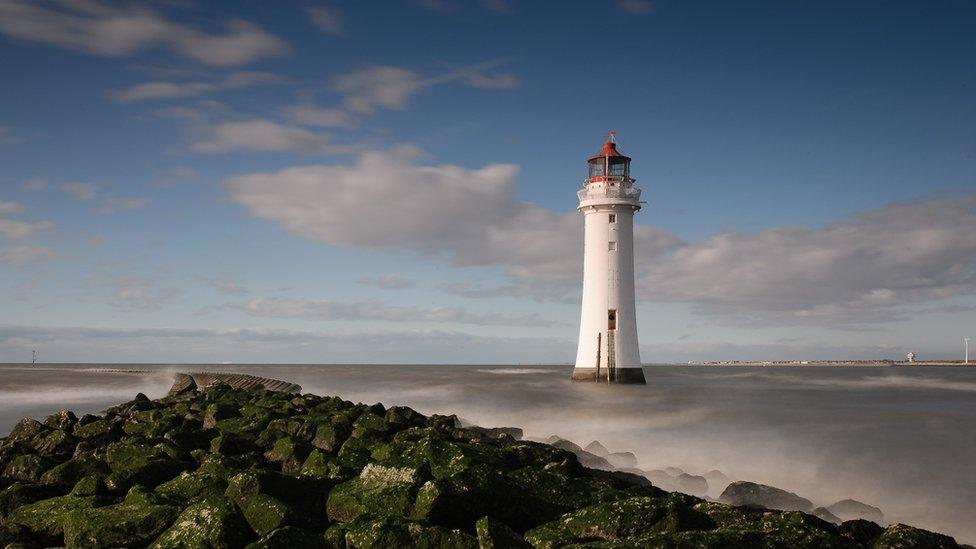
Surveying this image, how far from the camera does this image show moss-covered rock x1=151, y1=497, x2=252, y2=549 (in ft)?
14.9

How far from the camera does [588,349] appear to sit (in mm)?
24375

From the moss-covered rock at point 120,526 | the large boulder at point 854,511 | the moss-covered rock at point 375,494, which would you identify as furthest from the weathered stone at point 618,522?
the large boulder at point 854,511

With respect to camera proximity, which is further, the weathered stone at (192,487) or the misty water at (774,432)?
the misty water at (774,432)

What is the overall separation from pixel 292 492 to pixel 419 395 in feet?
75.3

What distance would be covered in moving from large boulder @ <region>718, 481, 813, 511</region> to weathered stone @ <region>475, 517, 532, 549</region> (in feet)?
13.5

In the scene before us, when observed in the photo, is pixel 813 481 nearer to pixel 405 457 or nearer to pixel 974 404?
pixel 405 457

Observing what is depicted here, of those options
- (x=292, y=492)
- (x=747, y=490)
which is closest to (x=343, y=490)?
(x=292, y=492)

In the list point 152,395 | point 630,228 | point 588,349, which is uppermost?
point 630,228

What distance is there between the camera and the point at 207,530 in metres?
4.61

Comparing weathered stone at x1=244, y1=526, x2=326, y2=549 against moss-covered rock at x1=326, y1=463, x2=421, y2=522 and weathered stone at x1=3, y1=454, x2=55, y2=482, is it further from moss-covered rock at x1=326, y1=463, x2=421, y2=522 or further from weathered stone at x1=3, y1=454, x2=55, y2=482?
weathered stone at x1=3, y1=454, x2=55, y2=482

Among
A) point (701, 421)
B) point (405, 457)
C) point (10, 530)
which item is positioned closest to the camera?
point (10, 530)

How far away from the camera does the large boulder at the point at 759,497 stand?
8.07 m

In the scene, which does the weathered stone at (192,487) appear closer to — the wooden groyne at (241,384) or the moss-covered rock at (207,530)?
the moss-covered rock at (207,530)

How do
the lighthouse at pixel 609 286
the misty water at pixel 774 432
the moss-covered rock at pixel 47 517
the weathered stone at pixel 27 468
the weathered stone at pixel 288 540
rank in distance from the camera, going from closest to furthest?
1. the weathered stone at pixel 288 540
2. the moss-covered rock at pixel 47 517
3. the weathered stone at pixel 27 468
4. the misty water at pixel 774 432
5. the lighthouse at pixel 609 286
